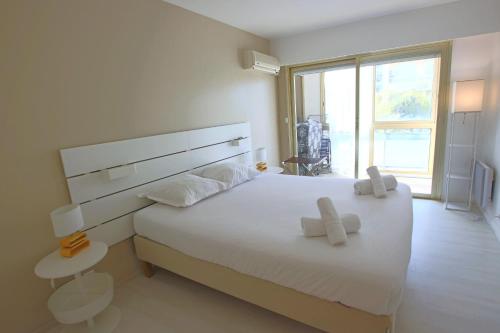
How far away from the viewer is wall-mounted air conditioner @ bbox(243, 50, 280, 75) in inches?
148

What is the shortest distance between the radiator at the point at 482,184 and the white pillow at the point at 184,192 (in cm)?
307

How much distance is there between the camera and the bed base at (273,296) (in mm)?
1404

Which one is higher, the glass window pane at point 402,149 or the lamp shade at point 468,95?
the lamp shade at point 468,95

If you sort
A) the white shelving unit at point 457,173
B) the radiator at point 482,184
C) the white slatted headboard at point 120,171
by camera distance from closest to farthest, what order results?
the white slatted headboard at point 120,171, the radiator at point 482,184, the white shelving unit at point 457,173

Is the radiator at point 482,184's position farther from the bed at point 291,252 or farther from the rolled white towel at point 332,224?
the rolled white towel at point 332,224

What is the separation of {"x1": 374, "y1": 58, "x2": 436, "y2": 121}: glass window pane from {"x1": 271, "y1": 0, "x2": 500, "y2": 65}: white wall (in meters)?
0.81

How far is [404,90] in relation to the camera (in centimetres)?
463

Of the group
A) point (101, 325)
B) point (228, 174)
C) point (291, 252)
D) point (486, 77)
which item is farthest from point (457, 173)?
point (101, 325)

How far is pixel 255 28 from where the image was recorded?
12.3ft

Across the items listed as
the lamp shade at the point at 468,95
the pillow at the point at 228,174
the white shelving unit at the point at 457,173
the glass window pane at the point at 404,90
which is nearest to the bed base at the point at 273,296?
the pillow at the point at 228,174

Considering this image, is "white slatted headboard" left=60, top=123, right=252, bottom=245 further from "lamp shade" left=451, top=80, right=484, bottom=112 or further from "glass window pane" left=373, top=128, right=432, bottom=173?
"glass window pane" left=373, top=128, right=432, bottom=173

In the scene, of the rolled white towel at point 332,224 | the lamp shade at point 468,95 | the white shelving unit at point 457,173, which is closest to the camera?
the rolled white towel at point 332,224

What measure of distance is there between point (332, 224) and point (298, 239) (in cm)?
24

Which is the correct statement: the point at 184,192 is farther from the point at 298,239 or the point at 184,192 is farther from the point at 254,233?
the point at 298,239
